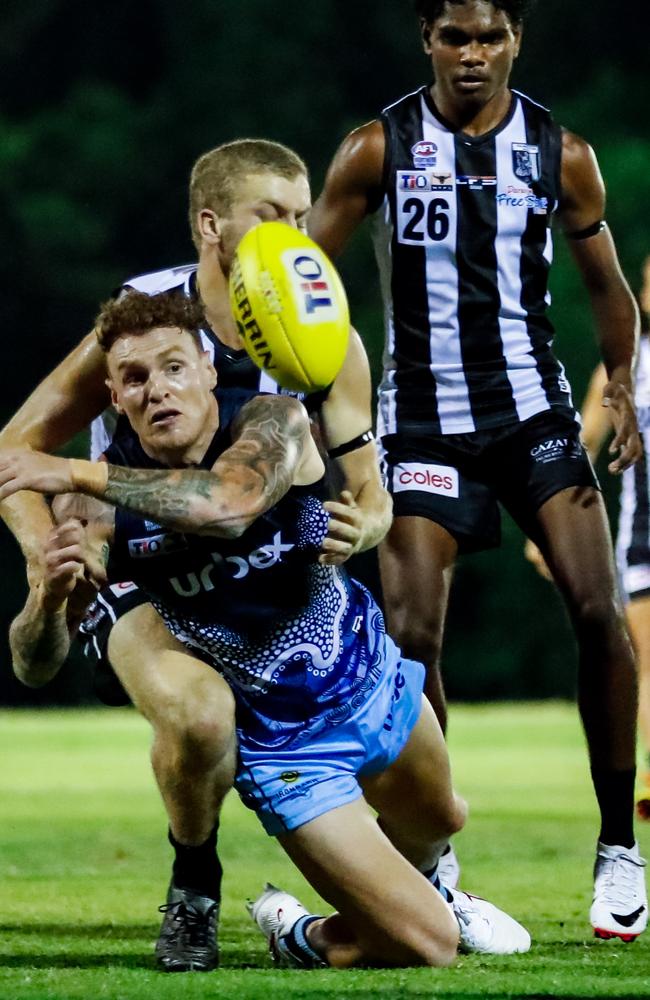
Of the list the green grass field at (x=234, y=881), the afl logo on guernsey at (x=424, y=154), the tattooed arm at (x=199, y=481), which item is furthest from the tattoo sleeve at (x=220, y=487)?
the afl logo on guernsey at (x=424, y=154)

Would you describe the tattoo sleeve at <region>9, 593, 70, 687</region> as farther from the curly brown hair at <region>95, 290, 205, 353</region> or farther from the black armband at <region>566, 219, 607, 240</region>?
the black armband at <region>566, 219, 607, 240</region>

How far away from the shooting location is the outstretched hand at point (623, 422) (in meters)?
5.35

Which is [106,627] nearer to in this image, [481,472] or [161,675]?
[161,675]

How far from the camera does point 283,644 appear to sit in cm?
433

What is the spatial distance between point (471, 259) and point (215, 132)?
22.6m

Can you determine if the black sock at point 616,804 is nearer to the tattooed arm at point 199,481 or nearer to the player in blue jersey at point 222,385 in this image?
the player in blue jersey at point 222,385

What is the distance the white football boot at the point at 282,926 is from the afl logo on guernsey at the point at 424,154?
192cm

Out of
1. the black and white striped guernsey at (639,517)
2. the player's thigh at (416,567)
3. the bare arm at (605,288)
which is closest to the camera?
the player's thigh at (416,567)

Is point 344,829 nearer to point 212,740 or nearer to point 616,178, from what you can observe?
point 212,740

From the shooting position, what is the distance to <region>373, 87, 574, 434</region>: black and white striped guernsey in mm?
5223

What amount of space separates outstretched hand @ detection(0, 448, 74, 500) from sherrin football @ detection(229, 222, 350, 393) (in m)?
0.58

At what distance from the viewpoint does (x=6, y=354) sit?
84.4ft

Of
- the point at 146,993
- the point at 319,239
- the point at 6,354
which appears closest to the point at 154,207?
the point at 6,354

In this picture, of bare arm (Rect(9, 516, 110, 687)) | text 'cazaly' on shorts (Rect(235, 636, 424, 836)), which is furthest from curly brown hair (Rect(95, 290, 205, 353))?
text 'cazaly' on shorts (Rect(235, 636, 424, 836))
